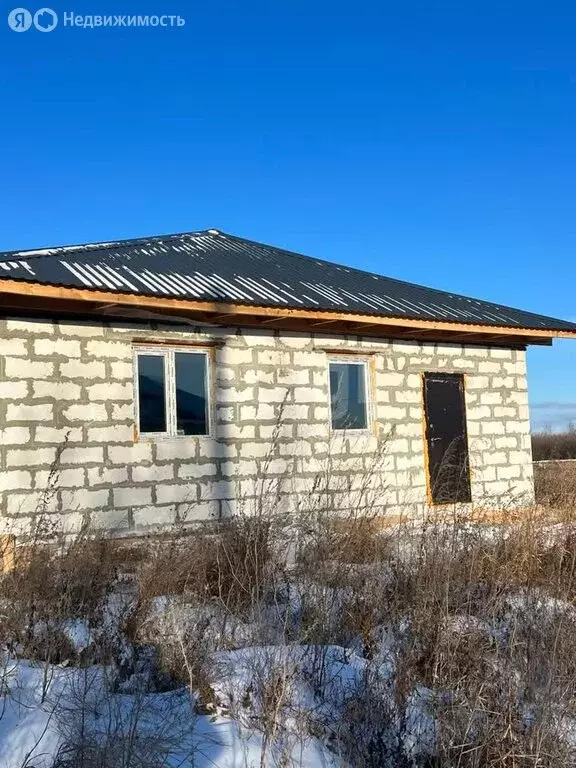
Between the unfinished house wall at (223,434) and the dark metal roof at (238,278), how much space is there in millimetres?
525

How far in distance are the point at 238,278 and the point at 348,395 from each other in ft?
6.83

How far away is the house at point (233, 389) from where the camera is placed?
8.32 meters

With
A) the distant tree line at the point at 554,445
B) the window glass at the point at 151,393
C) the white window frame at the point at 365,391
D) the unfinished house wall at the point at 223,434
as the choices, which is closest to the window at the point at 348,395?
the white window frame at the point at 365,391

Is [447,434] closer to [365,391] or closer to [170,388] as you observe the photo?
[365,391]

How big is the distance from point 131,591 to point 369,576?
67.4 inches

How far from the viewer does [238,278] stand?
34.3ft

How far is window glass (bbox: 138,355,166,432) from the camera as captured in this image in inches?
359

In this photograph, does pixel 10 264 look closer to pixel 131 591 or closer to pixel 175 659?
pixel 131 591

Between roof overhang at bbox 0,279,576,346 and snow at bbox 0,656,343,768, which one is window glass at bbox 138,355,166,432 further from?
snow at bbox 0,656,343,768

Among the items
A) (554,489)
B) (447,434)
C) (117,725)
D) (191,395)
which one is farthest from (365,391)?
(117,725)

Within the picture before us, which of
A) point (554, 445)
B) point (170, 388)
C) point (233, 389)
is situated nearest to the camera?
point (170, 388)

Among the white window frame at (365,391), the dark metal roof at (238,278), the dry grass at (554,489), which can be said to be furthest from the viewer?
the dry grass at (554,489)

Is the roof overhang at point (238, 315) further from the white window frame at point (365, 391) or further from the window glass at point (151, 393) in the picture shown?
the window glass at point (151, 393)

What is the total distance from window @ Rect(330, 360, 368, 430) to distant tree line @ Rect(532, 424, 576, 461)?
957 inches
